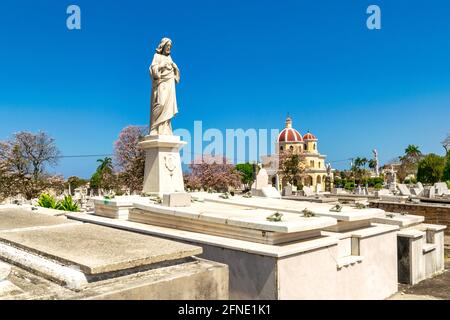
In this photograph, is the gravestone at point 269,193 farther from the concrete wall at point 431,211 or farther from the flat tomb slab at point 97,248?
the flat tomb slab at point 97,248

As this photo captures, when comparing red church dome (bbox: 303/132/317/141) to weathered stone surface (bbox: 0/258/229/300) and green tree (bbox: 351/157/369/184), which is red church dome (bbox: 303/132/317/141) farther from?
weathered stone surface (bbox: 0/258/229/300)

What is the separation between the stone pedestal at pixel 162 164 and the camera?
11180mm

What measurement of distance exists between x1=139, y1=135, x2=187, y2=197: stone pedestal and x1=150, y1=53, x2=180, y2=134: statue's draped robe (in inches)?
20.7

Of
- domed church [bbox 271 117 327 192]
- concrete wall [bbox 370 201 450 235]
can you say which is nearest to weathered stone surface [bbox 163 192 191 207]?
concrete wall [bbox 370 201 450 235]

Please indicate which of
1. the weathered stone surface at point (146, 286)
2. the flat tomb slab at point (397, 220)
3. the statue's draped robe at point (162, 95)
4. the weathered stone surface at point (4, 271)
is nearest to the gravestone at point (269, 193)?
the statue's draped robe at point (162, 95)

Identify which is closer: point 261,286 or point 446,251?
point 261,286

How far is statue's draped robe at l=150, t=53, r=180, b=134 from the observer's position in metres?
11.7

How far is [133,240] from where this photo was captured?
11.1 feet

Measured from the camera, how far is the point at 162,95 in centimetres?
1171

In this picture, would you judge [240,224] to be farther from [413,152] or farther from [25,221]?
[413,152]

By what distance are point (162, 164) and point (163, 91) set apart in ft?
7.94
